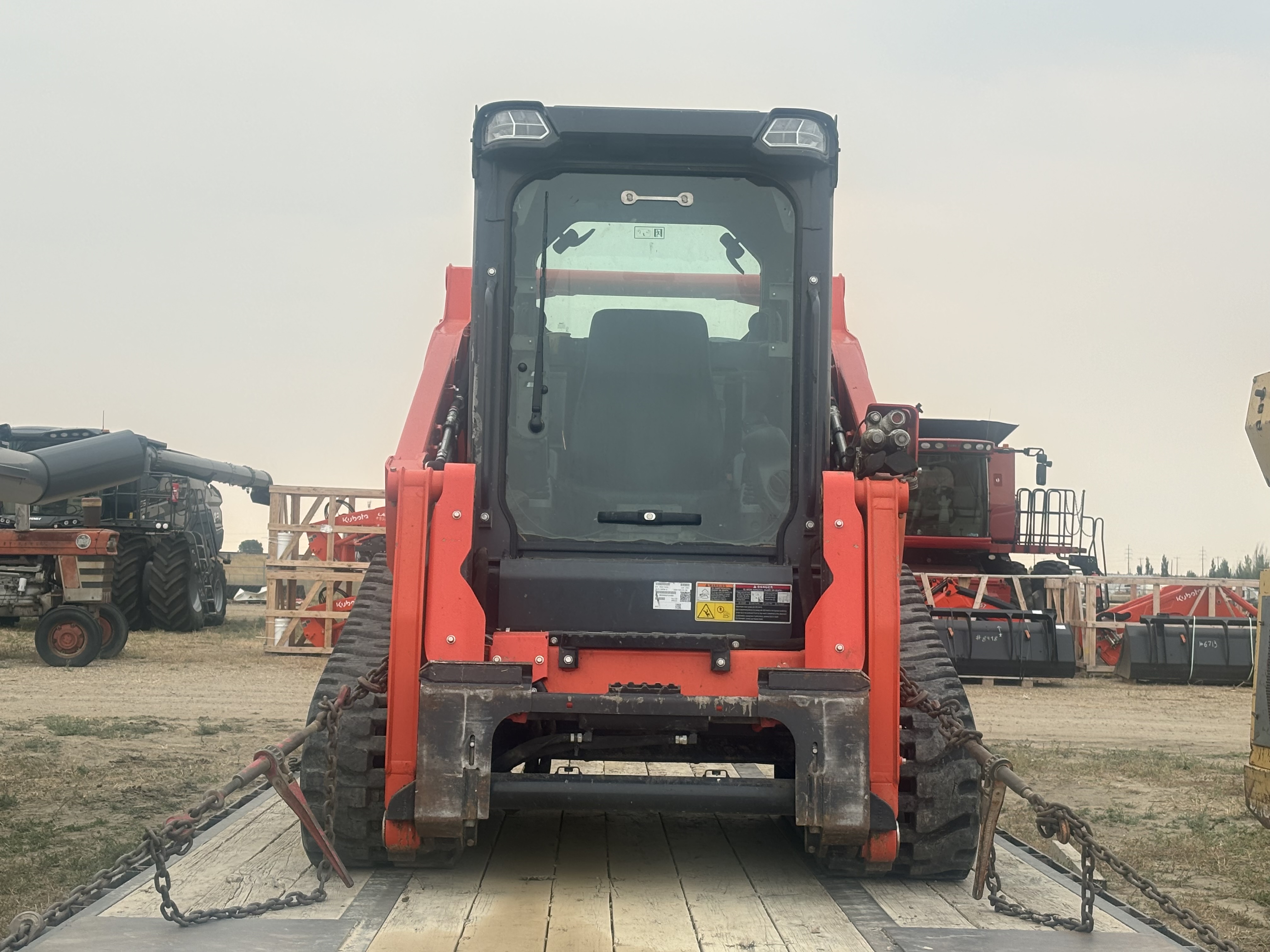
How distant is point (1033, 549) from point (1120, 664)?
371cm

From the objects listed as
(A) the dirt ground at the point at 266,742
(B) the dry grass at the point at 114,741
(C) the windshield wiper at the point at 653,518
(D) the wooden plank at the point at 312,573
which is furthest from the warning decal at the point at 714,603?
(D) the wooden plank at the point at 312,573

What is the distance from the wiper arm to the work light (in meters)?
0.49

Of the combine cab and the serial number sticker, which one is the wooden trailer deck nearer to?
the serial number sticker

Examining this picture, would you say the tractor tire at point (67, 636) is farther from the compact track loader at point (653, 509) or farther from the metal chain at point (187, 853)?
the metal chain at point (187, 853)

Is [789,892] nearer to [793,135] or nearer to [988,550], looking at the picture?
[793,135]

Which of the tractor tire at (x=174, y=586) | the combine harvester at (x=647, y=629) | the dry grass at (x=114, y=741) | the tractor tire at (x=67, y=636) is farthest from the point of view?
the tractor tire at (x=174, y=586)

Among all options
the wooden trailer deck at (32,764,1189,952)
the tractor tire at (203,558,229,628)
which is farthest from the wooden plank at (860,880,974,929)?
the tractor tire at (203,558,229,628)

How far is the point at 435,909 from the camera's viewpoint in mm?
4992

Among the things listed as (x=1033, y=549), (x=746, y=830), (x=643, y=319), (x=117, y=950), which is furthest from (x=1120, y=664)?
(x=117, y=950)

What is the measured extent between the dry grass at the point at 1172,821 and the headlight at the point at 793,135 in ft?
12.2

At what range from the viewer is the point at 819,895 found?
5.36 m

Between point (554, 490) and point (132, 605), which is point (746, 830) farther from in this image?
point (132, 605)

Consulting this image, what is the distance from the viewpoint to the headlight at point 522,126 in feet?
19.4

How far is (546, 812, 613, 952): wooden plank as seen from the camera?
4.60 m
